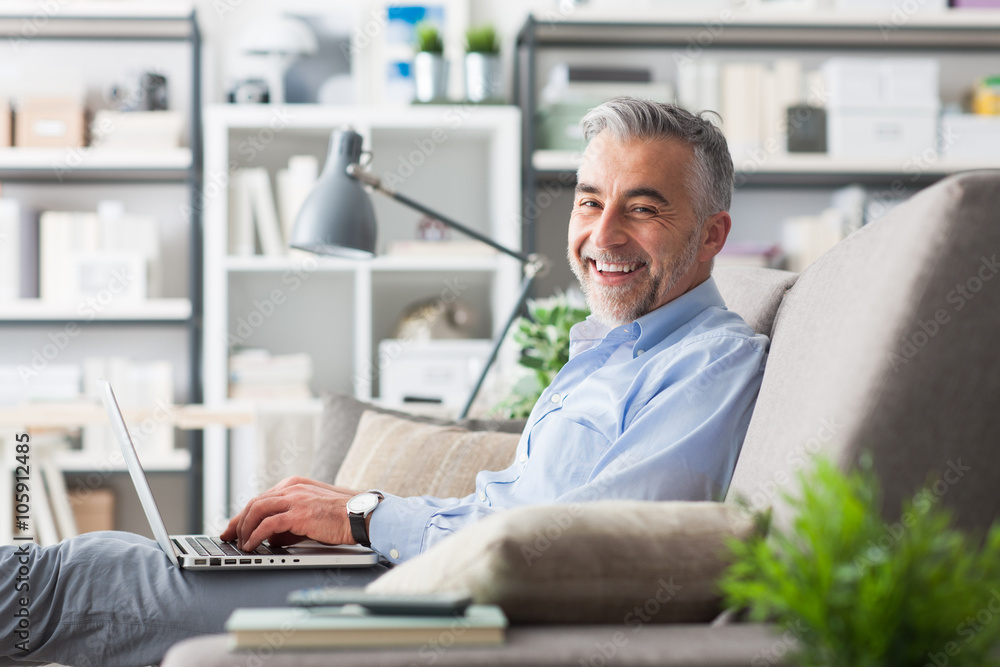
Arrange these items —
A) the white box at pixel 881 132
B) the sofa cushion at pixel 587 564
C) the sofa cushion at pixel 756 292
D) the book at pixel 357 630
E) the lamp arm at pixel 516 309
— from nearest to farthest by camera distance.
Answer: the book at pixel 357 630, the sofa cushion at pixel 587 564, the sofa cushion at pixel 756 292, the lamp arm at pixel 516 309, the white box at pixel 881 132

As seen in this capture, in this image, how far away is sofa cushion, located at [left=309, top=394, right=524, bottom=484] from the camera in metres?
1.78

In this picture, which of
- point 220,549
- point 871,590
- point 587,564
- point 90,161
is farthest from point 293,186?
point 871,590

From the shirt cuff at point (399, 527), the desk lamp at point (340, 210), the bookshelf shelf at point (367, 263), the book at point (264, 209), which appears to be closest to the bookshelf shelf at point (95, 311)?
the bookshelf shelf at point (367, 263)

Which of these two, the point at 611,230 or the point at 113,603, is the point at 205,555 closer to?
the point at 113,603

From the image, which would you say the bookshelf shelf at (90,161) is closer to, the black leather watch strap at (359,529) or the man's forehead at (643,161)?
the man's forehead at (643,161)

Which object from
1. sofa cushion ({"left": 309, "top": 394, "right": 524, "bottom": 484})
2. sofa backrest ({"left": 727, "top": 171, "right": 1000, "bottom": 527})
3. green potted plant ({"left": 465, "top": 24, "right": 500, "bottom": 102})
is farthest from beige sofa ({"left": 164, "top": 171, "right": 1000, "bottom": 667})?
green potted plant ({"left": 465, "top": 24, "right": 500, "bottom": 102})

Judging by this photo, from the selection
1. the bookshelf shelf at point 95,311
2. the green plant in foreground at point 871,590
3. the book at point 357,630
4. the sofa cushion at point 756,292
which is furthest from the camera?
the bookshelf shelf at point 95,311

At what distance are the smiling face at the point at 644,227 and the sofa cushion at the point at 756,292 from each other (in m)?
0.08

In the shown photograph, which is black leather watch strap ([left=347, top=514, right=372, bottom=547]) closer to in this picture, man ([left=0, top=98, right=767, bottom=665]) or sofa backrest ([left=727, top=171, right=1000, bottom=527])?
man ([left=0, top=98, right=767, bottom=665])

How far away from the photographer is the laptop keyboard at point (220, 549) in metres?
1.21

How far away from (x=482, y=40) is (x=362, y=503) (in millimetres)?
2187

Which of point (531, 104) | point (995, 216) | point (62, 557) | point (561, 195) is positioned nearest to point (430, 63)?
point (531, 104)

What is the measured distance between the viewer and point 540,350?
2.07 m

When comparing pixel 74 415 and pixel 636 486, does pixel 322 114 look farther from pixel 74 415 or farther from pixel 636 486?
pixel 636 486
